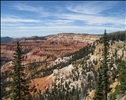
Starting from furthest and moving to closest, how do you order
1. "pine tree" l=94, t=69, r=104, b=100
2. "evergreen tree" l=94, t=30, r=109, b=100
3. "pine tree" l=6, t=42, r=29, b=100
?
"pine tree" l=94, t=69, r=104, b=100, "evergreen tree" l=94, t=30, r=109, b=100, "pine tree" l=6, t=42, r=29, b=100

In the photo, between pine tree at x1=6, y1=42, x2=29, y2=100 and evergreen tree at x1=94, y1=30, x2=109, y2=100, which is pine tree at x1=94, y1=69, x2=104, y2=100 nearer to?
evergreen tree at x1=94, y1=30, x2=109, y2=100

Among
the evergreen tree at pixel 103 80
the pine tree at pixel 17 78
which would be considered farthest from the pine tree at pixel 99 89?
the pine tree at pixel 17 78

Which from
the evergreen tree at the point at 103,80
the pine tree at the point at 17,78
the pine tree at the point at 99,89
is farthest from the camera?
the pine tree at the point at 99,89

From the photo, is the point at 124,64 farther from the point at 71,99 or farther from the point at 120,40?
the point at 120,40

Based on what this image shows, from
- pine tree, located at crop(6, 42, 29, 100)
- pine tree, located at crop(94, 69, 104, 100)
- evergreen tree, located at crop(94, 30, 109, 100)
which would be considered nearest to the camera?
pine tree, located at crop(6, 42, 29, 100)

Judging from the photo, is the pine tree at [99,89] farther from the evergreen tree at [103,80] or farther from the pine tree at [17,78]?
the pine tree at [17,78]

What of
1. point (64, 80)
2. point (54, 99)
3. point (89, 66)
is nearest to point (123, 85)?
point (54, 99)

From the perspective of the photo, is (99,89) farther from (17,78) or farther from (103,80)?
(17,78)

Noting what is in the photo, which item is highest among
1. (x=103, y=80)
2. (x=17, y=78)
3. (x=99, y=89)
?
(x=17, y=78)

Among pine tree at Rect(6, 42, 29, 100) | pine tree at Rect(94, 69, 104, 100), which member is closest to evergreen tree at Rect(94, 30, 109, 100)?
pine tree at Rect(94, 69, 104, 100)

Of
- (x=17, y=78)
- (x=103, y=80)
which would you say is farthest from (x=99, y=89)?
(x=17, y=78)

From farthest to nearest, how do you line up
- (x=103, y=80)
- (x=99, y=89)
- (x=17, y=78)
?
A: 1. (x=99, y=89)
2. (x=103, y=80)
3. (x=17, y=78)

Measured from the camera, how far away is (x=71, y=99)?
12562 cm

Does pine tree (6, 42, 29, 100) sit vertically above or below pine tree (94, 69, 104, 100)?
above
